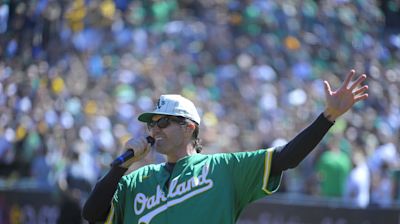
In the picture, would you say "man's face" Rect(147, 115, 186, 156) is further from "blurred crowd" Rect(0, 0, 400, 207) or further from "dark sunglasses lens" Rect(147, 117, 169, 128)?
"blurred crowd" Rect(0, 0, 400, 207)

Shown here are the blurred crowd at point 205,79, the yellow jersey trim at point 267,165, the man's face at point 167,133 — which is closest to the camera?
the yellow jersey trim at point 267,165

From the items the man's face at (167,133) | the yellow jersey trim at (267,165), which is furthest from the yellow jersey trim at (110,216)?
the yellow jersey trim at (267,165)

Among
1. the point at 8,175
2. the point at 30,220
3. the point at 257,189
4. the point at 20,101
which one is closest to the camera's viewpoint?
the point at 257,189

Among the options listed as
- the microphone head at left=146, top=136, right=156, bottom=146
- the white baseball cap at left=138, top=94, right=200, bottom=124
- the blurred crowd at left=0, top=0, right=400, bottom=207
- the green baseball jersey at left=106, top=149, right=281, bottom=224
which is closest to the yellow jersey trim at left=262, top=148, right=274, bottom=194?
the green baseball jersey at left=106, top=149, right=281, bottom=224

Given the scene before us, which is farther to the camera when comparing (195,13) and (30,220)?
(195,13)

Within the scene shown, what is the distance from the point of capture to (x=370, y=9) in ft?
63.9

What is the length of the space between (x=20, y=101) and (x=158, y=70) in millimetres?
2627

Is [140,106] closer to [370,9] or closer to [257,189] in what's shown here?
[370,9]

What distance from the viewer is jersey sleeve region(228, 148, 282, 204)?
4969mm

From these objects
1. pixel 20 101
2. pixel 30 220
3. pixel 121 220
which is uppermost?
pixel 20 101

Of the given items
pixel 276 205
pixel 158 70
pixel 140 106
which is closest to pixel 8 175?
pixel 140 106

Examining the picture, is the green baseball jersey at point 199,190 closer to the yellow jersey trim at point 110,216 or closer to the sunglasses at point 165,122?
the yellow jersey trim at point 110,216

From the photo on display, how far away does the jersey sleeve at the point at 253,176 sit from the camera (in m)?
4.97

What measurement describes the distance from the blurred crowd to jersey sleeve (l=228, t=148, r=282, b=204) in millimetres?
6751
